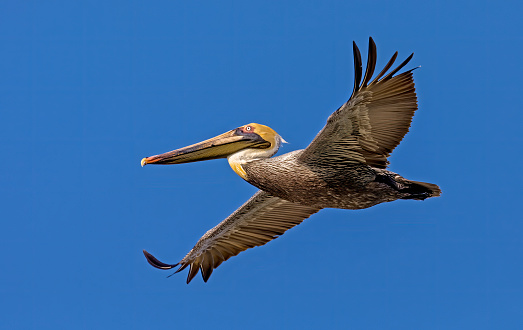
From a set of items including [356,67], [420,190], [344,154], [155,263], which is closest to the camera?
[356,67]

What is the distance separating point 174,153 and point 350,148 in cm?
216

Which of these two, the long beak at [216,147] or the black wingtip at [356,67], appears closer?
the black wingtip at [356,67]

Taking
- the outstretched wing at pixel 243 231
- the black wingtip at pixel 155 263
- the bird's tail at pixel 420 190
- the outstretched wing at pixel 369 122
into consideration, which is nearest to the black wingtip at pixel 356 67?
the outstretched wing at pixel 369 122

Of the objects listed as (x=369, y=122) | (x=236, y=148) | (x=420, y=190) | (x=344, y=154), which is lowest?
(x=420, y=190)

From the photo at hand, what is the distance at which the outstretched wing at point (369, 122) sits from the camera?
8656 millimetres

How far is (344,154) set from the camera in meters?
9.28

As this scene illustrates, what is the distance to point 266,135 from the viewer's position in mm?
9891

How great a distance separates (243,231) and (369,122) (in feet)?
9.81

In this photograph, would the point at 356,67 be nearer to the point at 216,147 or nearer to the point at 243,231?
the point at 216,147

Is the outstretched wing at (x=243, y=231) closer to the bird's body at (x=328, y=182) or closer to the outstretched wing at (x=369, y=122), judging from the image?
the bird's body at (x=328, y=182)

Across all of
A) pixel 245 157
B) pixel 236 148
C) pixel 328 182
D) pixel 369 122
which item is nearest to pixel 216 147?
pixel 236 148

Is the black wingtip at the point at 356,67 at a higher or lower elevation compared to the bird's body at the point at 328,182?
higher

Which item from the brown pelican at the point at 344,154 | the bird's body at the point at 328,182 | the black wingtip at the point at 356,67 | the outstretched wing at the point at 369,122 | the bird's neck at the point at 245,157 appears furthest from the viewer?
the bird's neck at the point at 245,157

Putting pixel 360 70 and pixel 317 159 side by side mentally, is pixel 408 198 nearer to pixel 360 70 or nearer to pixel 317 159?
pixel 317 159
